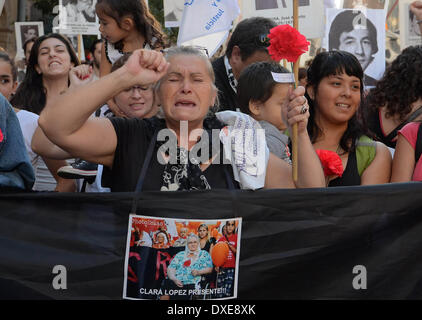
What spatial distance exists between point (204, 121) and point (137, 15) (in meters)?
1.81

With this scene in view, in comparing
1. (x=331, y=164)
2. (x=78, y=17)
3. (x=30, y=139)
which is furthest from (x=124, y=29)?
(x=78, y=17)

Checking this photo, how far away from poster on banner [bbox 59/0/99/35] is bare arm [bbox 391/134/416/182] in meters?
4.75

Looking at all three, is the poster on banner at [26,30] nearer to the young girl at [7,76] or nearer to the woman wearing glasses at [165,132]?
the young girl at [7,76]

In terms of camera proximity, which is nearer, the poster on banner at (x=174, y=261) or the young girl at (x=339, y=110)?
the poster on banner at (x=174, y=261)

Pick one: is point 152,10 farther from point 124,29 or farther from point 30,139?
point 30,139

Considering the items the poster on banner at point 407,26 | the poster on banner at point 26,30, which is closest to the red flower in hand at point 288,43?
the poster on banner at point 407,26

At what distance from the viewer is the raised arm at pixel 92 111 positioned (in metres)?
2.62

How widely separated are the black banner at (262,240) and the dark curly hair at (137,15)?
2246 millimetres

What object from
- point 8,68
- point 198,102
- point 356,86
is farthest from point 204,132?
point 8,68

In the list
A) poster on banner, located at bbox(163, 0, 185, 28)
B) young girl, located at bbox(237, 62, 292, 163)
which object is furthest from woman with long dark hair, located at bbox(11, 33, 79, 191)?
young girl, located at bbox(237, 62, 292, 163)

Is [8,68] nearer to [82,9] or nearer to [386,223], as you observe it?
[82,9]

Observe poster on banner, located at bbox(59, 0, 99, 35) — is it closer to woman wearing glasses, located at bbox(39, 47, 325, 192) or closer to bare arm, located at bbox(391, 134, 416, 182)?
woman wearing glasses, located at bbox(39, 47, 325, 192)

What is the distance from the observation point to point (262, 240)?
2.72m

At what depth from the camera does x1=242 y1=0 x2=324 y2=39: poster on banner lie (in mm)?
5723
